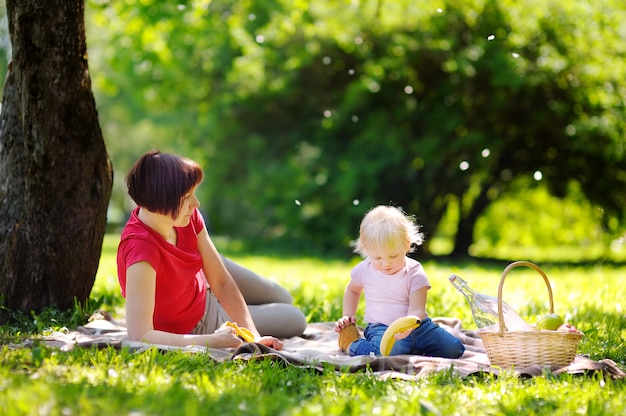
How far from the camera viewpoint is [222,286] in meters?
4.46

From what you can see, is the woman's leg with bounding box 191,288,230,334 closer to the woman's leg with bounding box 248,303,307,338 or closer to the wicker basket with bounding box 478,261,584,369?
the woman's leg with bounding box 248,303,307,338

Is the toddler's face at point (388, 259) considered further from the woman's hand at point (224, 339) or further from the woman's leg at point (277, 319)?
the woman's hand at point (224, 339)

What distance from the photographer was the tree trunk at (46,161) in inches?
187

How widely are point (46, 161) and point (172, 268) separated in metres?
1.34

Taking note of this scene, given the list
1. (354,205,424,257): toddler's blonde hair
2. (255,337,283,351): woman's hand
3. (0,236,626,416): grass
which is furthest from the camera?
(354,205,424,257): toddler's blonde hair

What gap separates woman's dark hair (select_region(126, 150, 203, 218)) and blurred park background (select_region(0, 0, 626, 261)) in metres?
7.87

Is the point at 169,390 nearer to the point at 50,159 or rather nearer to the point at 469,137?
the point at 50,159

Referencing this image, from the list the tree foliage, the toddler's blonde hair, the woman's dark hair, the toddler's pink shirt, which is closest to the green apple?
the toddler's pink shirt

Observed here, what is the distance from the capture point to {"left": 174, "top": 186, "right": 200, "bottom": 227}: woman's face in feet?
12.9

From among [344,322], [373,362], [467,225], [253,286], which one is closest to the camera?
[373,362]

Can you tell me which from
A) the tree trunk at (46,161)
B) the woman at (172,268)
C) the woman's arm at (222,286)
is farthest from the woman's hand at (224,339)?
the tree trunk at (46,161)

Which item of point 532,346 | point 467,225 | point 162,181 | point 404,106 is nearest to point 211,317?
point 162,181

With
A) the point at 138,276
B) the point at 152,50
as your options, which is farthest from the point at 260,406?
the point at 152,50

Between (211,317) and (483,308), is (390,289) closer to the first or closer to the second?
(483,308)
